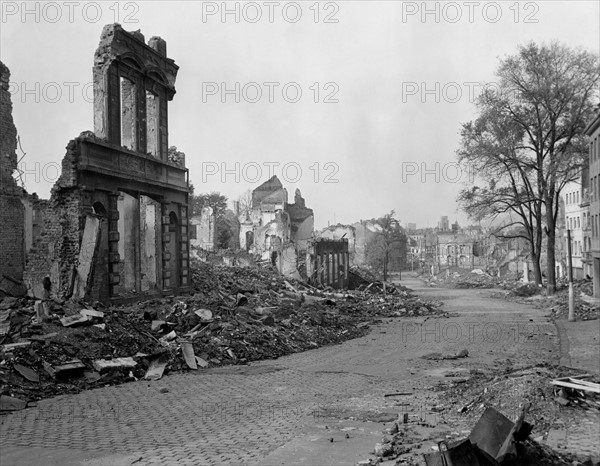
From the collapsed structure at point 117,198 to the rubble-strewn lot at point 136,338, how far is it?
2.00 meters

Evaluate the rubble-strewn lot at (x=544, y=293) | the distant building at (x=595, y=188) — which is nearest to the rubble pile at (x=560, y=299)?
the rubble-strewn lot at (x=544, y=293)

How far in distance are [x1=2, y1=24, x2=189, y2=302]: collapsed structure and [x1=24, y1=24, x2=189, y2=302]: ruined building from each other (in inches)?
1.3

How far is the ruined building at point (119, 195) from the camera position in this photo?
20.5 m

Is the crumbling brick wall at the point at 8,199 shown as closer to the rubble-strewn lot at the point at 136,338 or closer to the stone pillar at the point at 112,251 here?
the stone pillar at the point at 112,251

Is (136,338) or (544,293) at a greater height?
(136,338)

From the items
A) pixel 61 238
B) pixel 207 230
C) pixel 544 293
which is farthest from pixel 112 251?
pixel 207 230

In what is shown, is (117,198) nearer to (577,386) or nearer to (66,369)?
(66,369)

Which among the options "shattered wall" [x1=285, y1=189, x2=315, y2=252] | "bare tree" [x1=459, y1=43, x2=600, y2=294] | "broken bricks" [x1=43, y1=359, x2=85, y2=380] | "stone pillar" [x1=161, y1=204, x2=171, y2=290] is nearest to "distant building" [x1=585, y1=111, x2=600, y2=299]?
"bare tree" [x1=459, y1=43, x2=600, y2=294]

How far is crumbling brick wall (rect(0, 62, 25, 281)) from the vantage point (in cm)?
2239

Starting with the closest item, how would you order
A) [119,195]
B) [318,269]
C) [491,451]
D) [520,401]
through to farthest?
[491,451]
[520,401]
[119,195]
[318,269]

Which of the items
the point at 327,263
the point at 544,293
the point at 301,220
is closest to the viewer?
the point at 544,293

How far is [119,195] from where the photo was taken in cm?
2292

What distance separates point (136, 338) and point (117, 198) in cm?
897

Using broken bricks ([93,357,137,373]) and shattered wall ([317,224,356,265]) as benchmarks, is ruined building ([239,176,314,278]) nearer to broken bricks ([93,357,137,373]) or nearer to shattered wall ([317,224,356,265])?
shattered wall ([317,224,356,265])
